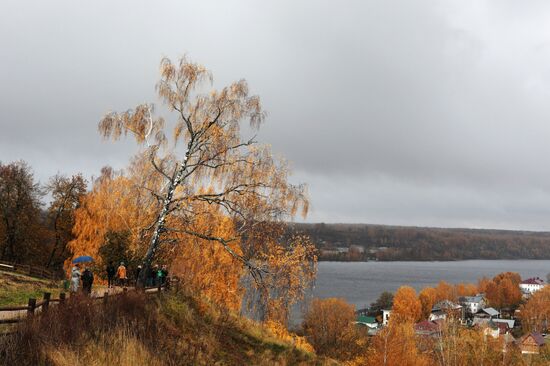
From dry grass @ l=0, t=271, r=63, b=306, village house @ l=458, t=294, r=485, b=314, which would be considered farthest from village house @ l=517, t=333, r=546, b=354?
village house @ l=458, t=294, r=485, b=314

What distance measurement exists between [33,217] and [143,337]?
37.0 meters

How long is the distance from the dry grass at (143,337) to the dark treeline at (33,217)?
27.9 m

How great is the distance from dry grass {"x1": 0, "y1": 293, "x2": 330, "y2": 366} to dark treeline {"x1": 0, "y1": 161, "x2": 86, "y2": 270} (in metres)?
27.9

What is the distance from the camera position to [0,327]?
9.06 m

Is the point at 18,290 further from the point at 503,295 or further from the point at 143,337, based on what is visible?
the point at 503,295

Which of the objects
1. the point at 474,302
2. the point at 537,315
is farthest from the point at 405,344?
the point at 474,302

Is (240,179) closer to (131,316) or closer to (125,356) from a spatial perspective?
(131,316)

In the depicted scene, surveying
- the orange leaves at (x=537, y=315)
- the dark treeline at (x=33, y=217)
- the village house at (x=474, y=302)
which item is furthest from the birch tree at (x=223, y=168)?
the village house at (x=474, y=302)

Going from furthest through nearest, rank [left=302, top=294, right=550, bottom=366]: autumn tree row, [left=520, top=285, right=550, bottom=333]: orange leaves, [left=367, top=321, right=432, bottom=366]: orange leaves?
1. [left=520, top=285, right=550, bottom=333]: orange leaves
2. [left=367, top=321, right=432, bottom=366]: orange leaves
3. [left=302, top=294, right=550, bottom=366]: autumn tree row

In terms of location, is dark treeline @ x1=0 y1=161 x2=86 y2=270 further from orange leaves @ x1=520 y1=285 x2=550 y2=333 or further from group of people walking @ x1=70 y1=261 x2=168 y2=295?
orange leaves @ x1=520 y1=285 x2=550 y2=333

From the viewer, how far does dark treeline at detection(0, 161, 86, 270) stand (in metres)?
39.4

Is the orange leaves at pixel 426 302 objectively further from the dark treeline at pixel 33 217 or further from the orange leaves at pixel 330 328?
the dark treeline at pixel 33 217

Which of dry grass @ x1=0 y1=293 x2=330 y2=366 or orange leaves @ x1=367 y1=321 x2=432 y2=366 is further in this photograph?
orange leaves @ x1=367 y1=321 x2=432 y2=366

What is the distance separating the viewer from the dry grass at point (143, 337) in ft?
24.1
